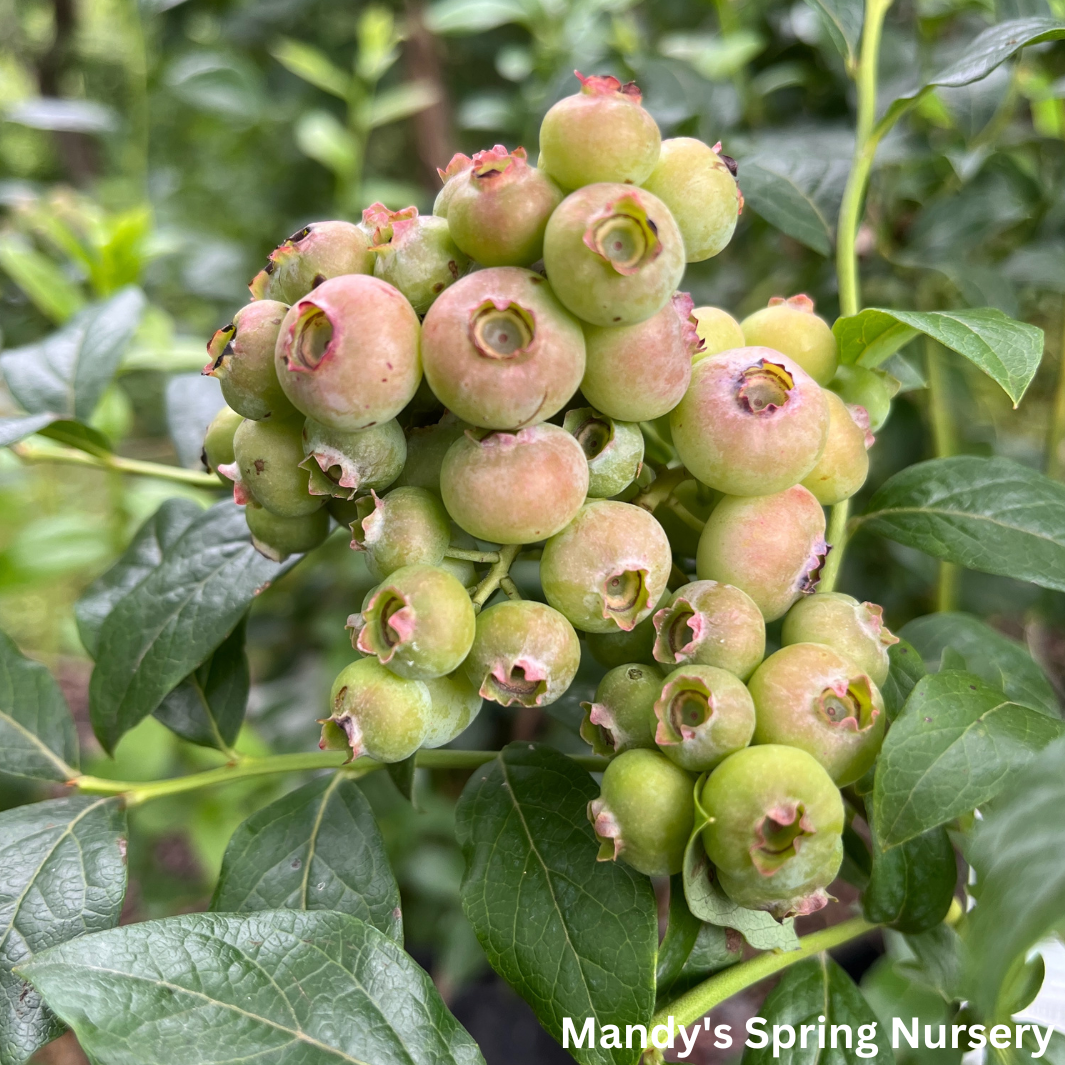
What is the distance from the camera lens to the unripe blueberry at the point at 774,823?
442mm

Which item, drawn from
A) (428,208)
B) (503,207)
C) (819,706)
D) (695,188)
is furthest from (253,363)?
(428,208)

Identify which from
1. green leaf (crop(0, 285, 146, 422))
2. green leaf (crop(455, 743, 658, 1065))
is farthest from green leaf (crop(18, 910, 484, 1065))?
green leaf (crop(0, 285, 146, 422))

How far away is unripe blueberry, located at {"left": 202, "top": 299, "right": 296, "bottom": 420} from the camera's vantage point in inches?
19.5

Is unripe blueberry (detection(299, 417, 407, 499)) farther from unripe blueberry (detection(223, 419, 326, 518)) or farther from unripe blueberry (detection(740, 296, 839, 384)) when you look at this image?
unripe blueberry (detection(740, 296, 839, 384))

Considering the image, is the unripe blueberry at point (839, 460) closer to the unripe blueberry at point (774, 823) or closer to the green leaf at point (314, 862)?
the unripe blueberry at point (774, 823)

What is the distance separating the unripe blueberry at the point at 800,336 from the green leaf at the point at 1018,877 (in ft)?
1.04

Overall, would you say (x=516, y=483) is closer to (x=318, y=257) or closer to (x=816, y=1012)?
(x=318, y=257)

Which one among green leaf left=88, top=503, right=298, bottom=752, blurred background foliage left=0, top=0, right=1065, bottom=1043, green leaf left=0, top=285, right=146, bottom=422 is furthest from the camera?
blurred background foliage left=0, top=0, right=1065, bottom=1043

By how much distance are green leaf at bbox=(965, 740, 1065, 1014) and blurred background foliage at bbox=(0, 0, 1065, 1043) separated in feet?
1.40

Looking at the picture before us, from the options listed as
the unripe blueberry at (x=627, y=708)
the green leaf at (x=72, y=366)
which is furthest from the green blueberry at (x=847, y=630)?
the green leaf at (x=72, y=366)

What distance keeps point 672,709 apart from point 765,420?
18 cm

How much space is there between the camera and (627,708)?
0.52m

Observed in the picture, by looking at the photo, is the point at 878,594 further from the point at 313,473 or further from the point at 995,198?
the point at 313,473

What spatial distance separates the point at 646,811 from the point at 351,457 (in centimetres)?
27
